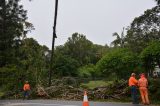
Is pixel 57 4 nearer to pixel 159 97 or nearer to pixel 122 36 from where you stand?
pixel 159 97

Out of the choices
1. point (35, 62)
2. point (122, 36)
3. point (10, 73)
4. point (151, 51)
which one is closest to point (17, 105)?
point (10, 73)

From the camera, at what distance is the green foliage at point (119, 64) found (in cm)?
4459

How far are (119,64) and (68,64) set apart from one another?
1768 centimetres

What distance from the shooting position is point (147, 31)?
5784 cm

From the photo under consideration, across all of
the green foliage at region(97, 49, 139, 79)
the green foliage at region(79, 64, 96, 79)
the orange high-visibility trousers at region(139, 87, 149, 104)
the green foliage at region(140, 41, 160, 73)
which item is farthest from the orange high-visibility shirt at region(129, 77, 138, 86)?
the green foliage at region(79, 64, 96, 79)

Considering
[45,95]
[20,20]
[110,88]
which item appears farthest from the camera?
[20,20]

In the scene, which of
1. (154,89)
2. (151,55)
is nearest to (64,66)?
(151,55)

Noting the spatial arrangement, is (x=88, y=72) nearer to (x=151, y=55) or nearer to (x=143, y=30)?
(x=143, y=30)

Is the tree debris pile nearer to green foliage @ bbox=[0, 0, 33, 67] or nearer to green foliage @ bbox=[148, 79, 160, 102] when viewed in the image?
green foliage @ bbox=[148, 79, 160, 102]

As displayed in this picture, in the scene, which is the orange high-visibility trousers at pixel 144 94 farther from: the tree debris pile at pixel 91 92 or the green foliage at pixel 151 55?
the green foliage at pixel 151 55

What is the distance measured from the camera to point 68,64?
2425 inches

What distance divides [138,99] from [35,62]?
16.9 m

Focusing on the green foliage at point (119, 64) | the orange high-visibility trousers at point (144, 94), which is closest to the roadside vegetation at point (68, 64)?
the green foliage at point (119, 64)

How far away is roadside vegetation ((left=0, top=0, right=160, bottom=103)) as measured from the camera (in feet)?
92.6
